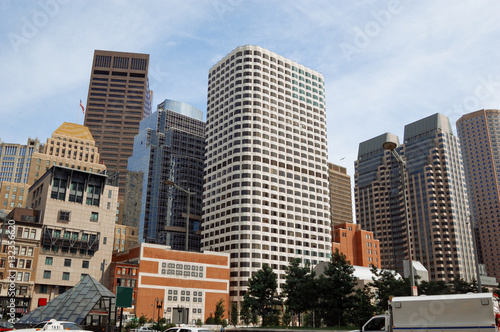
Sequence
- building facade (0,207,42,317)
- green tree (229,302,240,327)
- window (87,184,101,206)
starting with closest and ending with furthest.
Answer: building facade (0,207,42,317) → window (87,184,101,206) → green tree (229,302,240,327)

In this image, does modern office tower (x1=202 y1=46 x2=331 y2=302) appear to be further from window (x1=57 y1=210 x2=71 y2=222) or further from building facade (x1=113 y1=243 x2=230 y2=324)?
window (x1=57 y1=210 x2=71 y2=222)

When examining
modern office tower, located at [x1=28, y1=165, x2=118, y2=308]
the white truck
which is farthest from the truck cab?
modern office tower, located at [x1=28, y1=165, x2=118, y2=308]

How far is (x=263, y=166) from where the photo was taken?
140m

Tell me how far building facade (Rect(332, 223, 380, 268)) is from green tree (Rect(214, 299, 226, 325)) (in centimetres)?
7112

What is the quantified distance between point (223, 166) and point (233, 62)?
37.4 metres

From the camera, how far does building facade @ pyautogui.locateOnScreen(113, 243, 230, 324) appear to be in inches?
3750

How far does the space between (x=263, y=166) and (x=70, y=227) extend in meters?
62.7

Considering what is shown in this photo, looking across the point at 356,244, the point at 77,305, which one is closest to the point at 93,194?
the point at 77,305

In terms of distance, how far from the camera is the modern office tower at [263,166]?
131m

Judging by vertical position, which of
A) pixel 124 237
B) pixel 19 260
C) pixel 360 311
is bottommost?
pixel 360 311

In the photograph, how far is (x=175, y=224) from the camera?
17900 centimetres

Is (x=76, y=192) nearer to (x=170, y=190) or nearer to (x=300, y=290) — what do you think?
(x=300, y=290)

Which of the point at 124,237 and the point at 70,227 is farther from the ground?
the point at 124,237

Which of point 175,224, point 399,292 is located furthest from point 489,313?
point 175,224
